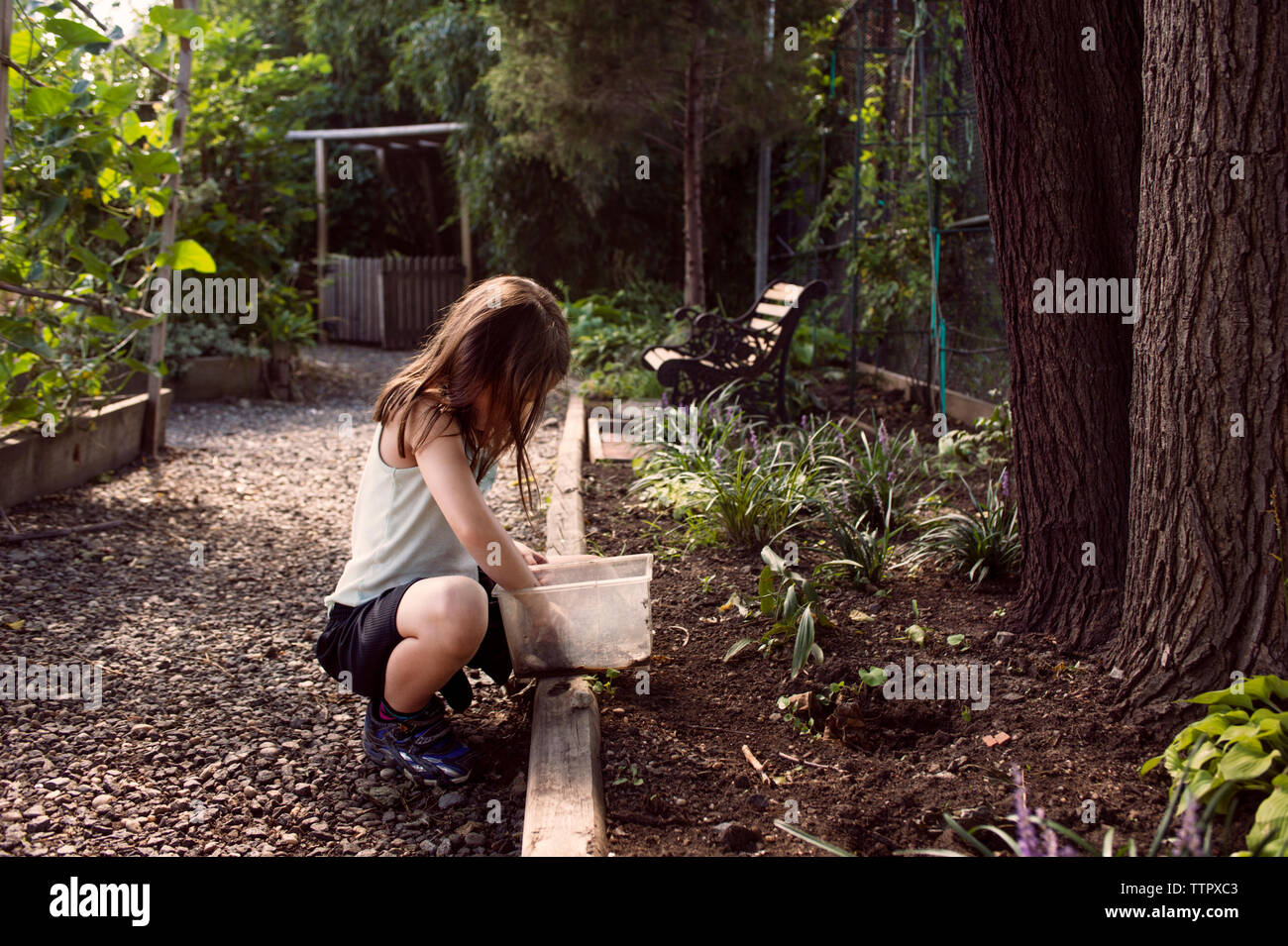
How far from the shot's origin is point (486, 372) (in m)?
2.37

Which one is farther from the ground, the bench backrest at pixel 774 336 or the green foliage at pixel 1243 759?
the bench backrest at pixel 774 336

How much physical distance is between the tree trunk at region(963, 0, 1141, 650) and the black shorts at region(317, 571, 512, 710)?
1.47 meters

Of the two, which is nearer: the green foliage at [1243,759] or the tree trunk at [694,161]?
the green foliage at [1243,759]

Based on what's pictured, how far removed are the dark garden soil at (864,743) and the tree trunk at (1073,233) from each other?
0.27m

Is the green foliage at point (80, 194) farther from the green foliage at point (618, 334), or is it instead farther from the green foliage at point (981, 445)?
the green foliage at point (981, 445)

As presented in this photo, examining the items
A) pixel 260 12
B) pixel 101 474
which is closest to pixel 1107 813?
pixel 101 474

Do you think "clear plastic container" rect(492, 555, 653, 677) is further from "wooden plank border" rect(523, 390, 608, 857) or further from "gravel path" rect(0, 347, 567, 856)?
"gravel path" rect(0, 347, 567, 856)

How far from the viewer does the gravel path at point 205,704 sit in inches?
87.5

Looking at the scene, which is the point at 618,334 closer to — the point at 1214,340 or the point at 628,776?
the point at 628,776

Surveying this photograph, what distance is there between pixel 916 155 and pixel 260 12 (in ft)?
55.0

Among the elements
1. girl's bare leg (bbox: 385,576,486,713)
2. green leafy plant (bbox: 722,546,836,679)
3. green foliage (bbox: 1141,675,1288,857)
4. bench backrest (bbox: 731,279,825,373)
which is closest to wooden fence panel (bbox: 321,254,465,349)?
bench backrest (bbox: 731,279,825,373)

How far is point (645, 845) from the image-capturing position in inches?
77.8

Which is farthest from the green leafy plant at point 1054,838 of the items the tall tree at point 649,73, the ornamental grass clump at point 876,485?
the tall tree at point 649,73

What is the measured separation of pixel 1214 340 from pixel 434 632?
66.2 inches
